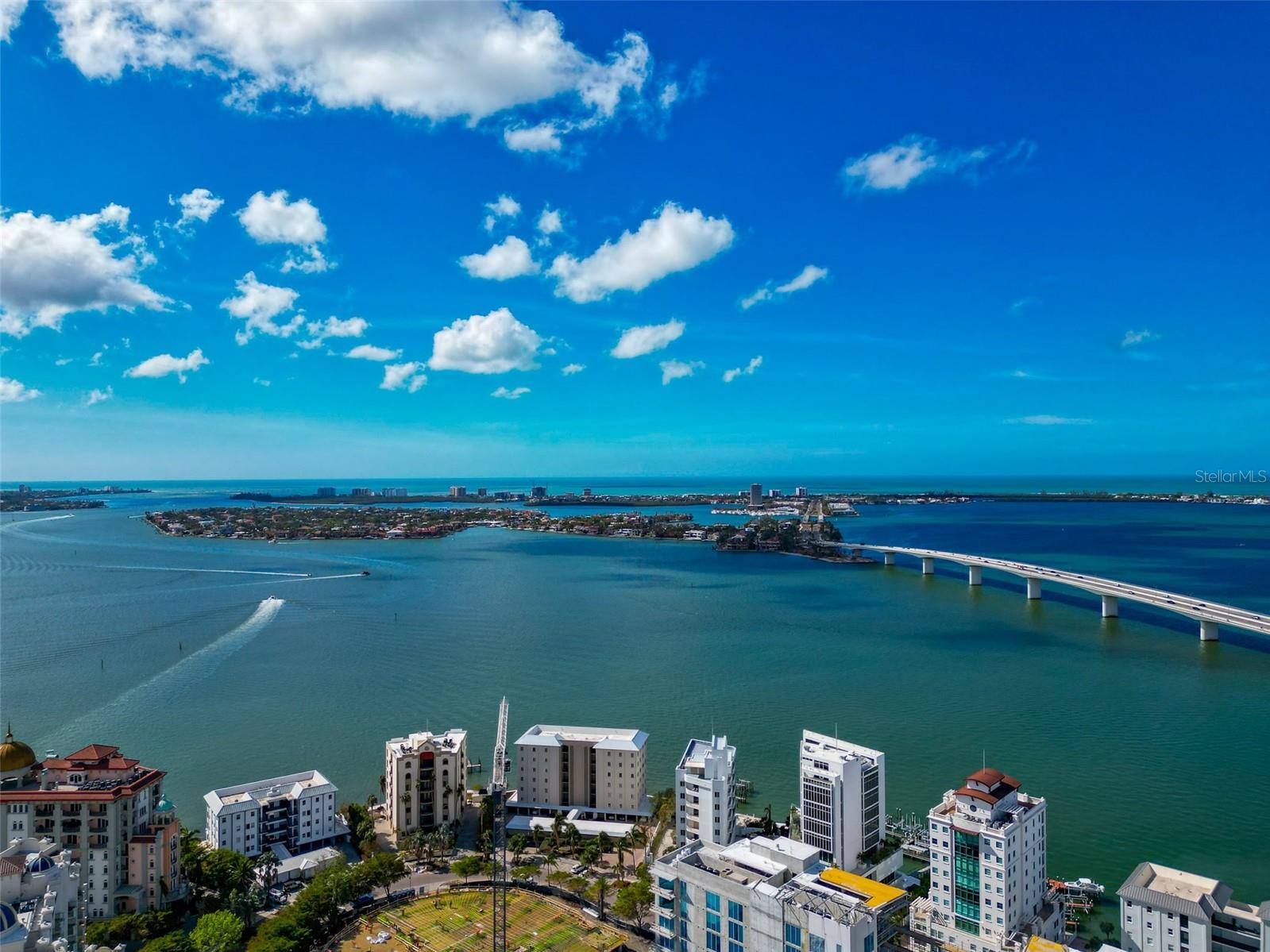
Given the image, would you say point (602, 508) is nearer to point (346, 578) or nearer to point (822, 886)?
point (346, 578)

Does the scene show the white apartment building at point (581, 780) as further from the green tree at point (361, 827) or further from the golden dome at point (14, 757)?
the golden dome at point (14, 757)

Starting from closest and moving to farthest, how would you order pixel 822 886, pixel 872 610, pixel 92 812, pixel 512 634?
pixel 822 886 → pixel 92 812 → pixel 512 634 → pixel 872 610

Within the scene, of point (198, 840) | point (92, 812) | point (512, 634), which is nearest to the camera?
point (92, 812)

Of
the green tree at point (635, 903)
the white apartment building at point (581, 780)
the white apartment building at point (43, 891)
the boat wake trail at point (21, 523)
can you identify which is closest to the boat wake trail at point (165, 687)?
the white apartment building at point (43, 891)

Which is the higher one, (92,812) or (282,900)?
(92,812)

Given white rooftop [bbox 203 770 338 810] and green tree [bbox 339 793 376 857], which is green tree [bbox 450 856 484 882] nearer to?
green tree [bbox 339 793 376 857]

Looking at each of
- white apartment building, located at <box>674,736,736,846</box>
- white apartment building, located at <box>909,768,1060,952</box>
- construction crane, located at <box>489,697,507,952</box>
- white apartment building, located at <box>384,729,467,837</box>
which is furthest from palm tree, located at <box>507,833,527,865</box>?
white apartment building, located at <box>909,768,1060,952</box>

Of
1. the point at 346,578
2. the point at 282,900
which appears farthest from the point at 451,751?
the point at 346,578
